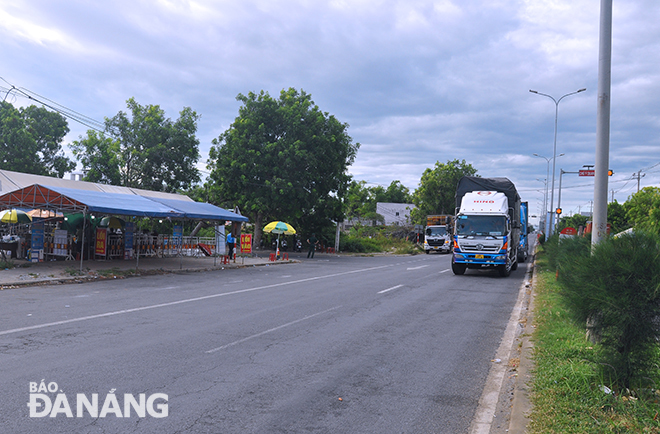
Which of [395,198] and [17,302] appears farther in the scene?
[395,198]

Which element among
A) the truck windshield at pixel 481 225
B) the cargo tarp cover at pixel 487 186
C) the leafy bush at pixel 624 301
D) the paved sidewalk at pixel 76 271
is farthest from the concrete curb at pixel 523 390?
the paved sidewalk at pixel 76 271

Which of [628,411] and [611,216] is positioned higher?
[611,216]

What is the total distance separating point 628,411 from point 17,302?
1203 cm

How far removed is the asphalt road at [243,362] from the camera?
4668mm

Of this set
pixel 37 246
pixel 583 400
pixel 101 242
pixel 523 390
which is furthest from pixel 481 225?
pixel 37 246

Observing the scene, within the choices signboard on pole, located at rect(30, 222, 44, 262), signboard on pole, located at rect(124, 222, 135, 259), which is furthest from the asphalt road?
signboard on pole, located at rect(124, 222, 135, 259)

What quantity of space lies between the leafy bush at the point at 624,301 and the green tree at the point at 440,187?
197 ft

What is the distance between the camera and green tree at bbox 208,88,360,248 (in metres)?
34.5

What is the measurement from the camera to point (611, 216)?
73375mm

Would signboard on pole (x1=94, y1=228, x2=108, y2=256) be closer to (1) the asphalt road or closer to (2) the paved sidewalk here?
(2) the paved sidewalk

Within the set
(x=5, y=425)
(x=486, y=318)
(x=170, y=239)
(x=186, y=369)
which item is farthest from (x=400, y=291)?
(x=170, y=239)

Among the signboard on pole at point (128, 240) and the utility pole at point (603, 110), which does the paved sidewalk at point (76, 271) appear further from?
the utility pole at point (603, 110)

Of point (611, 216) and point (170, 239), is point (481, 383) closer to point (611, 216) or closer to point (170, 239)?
point (170, 239)

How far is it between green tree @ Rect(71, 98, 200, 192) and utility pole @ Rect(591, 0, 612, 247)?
3357 centimetres
